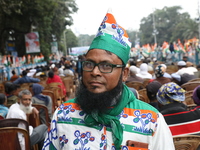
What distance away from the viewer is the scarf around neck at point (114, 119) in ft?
4.70

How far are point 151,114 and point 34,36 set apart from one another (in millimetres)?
21360

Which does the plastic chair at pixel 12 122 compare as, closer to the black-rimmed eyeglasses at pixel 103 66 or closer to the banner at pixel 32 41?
the black-rimmed eyeglasses at pixel 103 66

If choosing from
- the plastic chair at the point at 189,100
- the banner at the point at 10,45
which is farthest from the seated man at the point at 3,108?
the banner at the point at 10,45

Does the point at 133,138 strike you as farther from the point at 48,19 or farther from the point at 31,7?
the point at 48,19

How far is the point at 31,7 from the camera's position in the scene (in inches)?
683

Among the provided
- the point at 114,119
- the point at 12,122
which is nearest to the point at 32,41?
the point at 12,122

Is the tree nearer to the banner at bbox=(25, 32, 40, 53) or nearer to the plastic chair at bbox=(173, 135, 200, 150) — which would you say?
the banner at bbox=(25, 32, 40, 53)

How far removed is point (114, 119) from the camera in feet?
4.79

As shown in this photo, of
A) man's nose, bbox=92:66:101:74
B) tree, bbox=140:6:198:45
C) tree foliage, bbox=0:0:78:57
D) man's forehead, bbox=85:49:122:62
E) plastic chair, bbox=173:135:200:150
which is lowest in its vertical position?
plastic chair, bbox=173:135:200:150

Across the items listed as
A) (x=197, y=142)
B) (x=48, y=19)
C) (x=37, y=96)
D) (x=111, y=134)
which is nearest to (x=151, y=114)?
(x=111, y=134)

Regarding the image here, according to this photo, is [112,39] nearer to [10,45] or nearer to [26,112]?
[26,112]

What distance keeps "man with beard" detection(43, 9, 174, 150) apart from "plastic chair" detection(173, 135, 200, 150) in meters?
0.87

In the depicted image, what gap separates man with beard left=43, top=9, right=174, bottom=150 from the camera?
1458 mm

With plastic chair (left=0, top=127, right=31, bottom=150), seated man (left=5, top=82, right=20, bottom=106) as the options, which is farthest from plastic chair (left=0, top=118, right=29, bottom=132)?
seated man (left=5, top=82, right=20, bottom=106)
